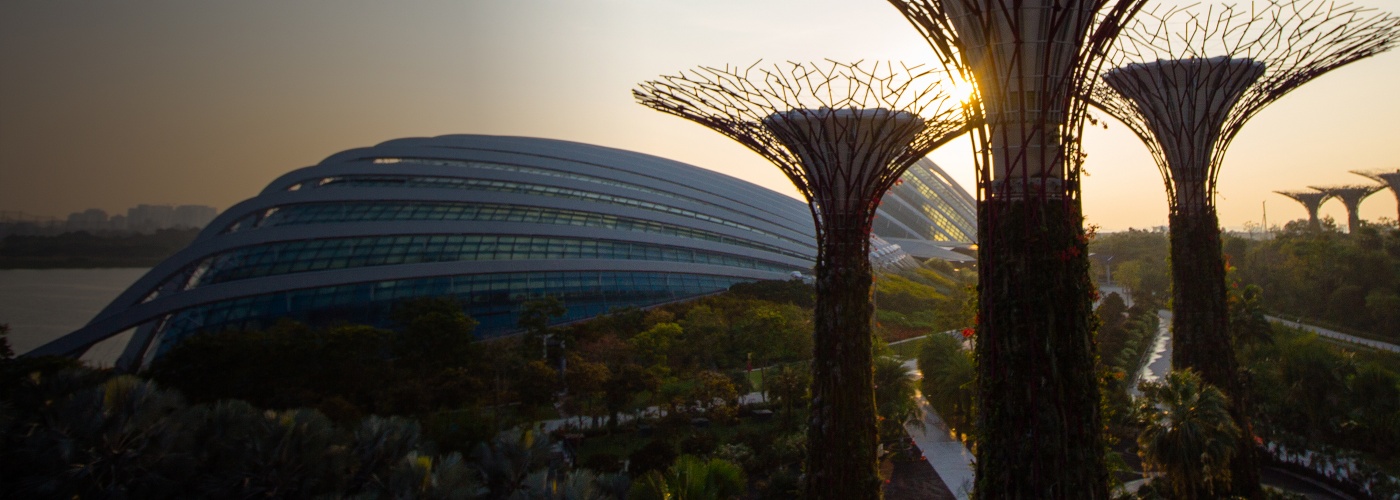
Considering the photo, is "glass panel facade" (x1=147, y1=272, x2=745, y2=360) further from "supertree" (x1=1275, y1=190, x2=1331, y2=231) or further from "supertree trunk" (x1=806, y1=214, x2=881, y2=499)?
"supertree" (x1=1275, y1=190, x2=1331, y2=231)

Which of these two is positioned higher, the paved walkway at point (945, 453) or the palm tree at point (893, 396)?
the palm tree at point (893, 396)

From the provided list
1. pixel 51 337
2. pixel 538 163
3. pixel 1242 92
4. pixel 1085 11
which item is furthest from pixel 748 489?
pixel 538 163

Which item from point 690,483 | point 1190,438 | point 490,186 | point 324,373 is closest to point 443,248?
point 490,186

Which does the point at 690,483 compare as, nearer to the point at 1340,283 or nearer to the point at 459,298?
the point at 459,298

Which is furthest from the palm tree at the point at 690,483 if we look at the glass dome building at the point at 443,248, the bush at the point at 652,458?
the glass dome building at the point at 443,248

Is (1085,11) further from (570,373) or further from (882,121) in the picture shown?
(570,373)

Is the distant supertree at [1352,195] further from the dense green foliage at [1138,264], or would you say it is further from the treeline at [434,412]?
the treeline at [434,412]
